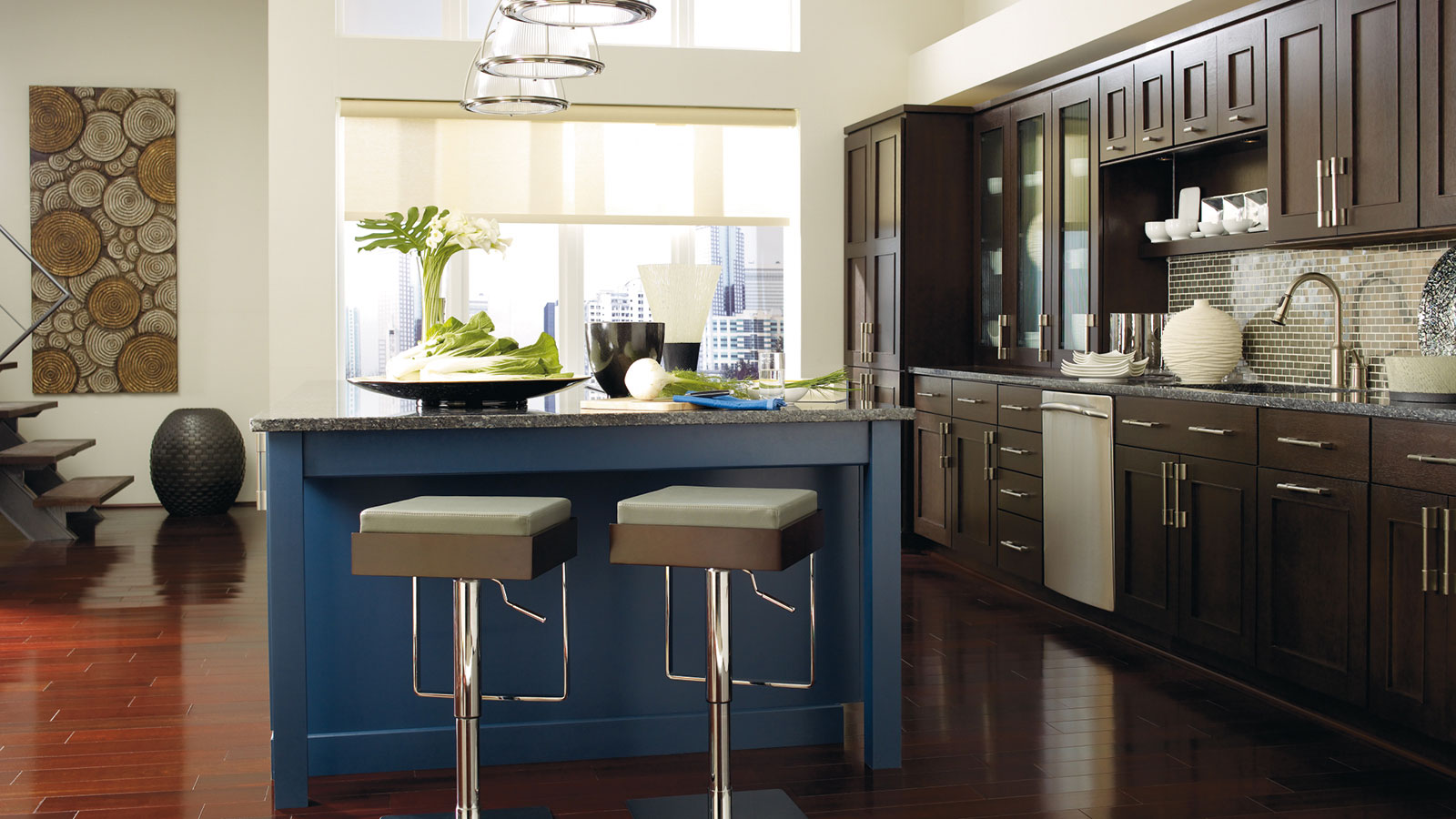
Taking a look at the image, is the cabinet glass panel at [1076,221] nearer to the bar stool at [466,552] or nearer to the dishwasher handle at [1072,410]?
the dishwasher handle at [1072,410]

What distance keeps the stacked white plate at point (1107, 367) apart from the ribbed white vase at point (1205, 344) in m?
0.33

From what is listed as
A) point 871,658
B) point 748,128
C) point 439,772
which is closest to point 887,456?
point 871,658

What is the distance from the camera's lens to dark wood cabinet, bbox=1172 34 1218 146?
420 cm

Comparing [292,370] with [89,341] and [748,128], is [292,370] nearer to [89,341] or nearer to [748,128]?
[89,341]

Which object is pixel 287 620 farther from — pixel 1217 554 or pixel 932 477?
pixel 932 477

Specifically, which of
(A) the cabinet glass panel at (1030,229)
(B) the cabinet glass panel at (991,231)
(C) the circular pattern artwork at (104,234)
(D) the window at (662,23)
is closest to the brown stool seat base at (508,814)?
(A) the cabinet glass panel at (1030,229)

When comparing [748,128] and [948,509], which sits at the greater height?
[748,128]

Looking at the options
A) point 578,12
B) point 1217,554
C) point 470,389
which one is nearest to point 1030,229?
point 1217,554

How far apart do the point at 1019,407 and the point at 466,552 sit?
3111 mm

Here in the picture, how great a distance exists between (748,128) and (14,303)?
175 inches

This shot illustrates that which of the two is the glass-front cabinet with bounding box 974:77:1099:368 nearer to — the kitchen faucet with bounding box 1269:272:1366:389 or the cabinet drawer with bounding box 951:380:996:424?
the cabinet drawer with bounding box 951:380:996:424

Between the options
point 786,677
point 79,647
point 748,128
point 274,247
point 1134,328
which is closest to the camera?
point 786,677

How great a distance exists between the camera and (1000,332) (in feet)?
19.0

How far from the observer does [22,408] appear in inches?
260
